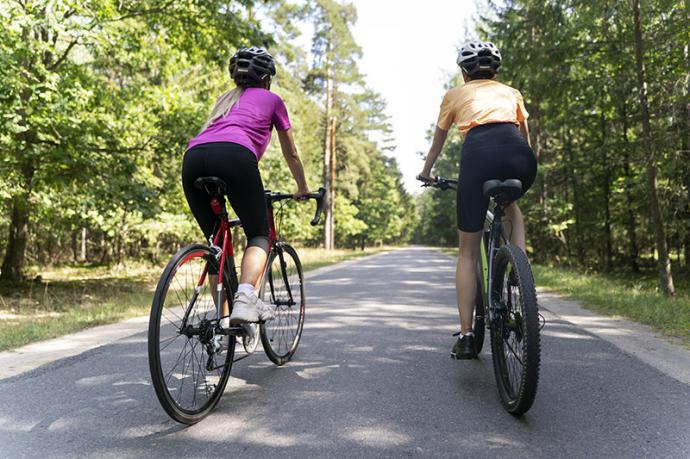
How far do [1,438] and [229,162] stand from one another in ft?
5.29

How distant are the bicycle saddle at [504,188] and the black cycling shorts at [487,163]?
0.26 feet

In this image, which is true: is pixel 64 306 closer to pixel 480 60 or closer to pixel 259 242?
pixel 259 242

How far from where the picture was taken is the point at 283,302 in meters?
3.43

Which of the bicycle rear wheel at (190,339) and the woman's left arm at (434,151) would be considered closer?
the bicycle rear wheel at (190,339)

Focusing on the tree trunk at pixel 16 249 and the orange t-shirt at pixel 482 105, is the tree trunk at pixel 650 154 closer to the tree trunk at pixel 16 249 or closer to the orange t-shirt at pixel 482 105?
the orange t-shirt at pixel 482 105

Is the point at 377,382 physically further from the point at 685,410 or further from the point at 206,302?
the point at 685,410

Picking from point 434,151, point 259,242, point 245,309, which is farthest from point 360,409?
point 434,151

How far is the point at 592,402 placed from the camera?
96.0 inches

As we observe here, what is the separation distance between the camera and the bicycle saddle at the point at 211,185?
241cm

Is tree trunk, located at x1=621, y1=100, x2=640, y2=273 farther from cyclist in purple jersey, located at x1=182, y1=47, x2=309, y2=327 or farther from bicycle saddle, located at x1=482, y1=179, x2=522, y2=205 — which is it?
cyclist in purple jersey, located at x1=182, y1=47, x2=309, y2=327

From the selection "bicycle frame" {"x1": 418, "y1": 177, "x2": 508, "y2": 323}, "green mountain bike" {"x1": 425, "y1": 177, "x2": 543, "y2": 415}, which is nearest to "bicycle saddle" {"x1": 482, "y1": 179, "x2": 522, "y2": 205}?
"green mountain bike" {"x1": 425, "y1": 177, "x2": 543, "y2": 415}

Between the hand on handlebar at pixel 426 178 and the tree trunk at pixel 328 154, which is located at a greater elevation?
the tree trunk at pixel 328 154

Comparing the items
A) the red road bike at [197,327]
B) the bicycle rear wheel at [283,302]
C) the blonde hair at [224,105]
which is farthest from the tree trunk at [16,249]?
the blonde hair at [224,105]

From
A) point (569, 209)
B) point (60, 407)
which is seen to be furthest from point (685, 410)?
point (569, 209)
